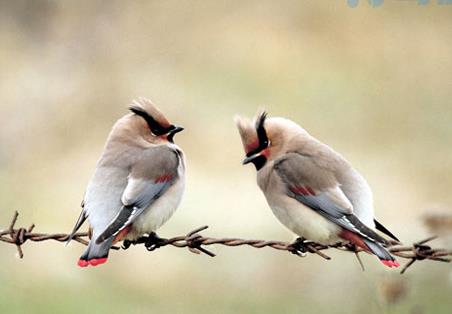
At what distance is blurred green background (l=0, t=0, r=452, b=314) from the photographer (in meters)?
11.2

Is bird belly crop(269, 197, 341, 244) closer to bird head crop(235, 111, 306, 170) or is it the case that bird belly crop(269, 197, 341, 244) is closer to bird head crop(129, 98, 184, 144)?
bird head crop(235, 111, 306, 170)

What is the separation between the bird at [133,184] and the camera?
5355 mm

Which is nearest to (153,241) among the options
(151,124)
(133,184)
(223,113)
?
(133,184)

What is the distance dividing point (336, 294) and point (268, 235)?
0.81 meters

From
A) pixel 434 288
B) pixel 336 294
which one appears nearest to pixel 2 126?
pixel 336 294

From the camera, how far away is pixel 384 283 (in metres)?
5.48

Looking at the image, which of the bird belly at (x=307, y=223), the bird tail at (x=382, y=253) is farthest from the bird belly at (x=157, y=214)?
the bird tail at (x=382, y=253)

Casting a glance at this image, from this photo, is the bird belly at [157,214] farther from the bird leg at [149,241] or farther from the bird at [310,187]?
the bird at [310,187]

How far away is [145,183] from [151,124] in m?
0.47

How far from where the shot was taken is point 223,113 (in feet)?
45.9

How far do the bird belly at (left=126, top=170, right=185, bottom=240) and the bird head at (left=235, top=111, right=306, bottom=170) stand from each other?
355mm

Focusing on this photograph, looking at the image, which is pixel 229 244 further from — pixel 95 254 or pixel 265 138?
pixel 265 138

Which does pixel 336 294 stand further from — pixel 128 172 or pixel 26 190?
pixel 128 172

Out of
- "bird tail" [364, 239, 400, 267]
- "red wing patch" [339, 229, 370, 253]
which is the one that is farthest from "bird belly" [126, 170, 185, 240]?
"bird tail" [364, 239, 400, 267]
